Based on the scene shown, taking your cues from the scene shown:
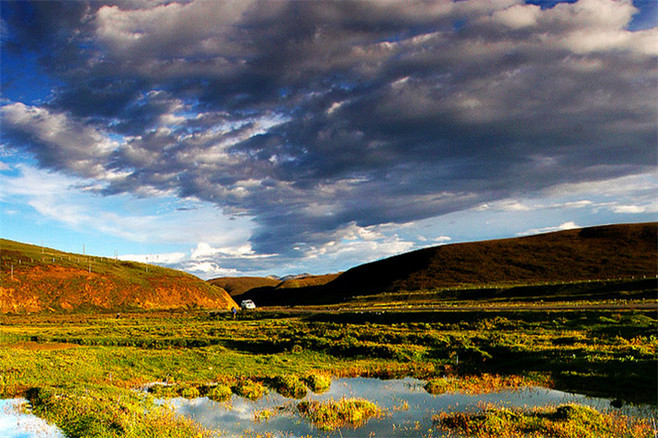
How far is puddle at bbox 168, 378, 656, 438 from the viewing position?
17.3 meters

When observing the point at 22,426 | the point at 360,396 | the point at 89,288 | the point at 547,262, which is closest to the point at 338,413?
the point at 360,396

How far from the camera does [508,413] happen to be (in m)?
17.9

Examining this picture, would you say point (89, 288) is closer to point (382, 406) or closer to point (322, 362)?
point (322, 362)

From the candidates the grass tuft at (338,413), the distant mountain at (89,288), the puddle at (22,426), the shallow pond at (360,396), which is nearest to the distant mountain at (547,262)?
the distant mountain at (89,288)

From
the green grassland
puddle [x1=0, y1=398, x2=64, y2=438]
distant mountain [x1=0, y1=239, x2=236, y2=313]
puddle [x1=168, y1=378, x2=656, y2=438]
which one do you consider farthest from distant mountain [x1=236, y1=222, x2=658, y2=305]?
puddle [x1=0, y1=398, x2=64, y2=438]

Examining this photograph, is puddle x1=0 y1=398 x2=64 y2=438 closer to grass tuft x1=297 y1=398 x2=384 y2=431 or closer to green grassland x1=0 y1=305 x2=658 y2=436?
green grassland x1=0 y1=305 x2=658 y2=436

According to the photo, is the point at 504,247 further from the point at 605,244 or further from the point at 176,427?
the point at 176,427

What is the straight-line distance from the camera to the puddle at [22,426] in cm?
1698

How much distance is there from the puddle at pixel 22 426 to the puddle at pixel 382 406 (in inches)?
206

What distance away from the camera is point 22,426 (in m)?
17.9

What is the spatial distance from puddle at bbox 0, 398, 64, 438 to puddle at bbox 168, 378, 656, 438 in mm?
5233

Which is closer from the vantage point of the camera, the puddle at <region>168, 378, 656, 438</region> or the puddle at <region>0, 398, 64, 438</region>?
the puddle at <region>0, 398, 64, 438</region>

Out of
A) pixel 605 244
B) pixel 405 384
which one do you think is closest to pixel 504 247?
pixel 605 244

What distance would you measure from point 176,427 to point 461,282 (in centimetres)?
15371
